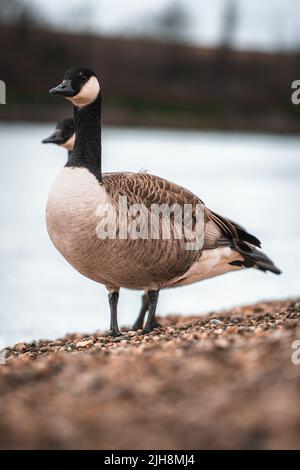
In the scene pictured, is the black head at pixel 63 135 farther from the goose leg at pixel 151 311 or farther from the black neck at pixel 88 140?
the goose leg at pixel 151 311

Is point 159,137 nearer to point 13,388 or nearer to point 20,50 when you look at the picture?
point 20,50

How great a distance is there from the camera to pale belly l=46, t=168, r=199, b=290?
5.38 meters

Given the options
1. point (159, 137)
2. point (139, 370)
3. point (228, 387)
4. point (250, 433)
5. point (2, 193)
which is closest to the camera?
point (250, 433)

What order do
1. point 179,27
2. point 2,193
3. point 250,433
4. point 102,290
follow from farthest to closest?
point 179,27 → point 2,193 → point 102,290 → point 250,433

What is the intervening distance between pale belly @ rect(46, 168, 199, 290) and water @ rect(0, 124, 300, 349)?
1.95m

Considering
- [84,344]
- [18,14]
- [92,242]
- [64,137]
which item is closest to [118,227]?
[92,242]

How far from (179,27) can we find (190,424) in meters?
66.4

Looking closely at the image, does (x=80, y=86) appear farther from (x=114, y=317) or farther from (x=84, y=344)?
(x=84, y=344)

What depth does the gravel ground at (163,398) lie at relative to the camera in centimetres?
285

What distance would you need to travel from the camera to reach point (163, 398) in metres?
3.21

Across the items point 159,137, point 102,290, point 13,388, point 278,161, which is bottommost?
point 13,388

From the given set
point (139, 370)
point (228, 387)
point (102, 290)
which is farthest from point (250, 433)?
point (102, 290)

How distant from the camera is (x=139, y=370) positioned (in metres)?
3.68

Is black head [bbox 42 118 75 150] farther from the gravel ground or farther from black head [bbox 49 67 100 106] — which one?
the gravel ground
